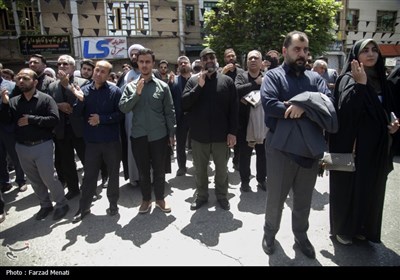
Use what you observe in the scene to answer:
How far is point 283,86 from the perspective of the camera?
2912mm

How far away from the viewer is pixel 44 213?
422cm

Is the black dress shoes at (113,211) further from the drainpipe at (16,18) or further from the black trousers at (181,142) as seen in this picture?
the drainpipe at (16,18)

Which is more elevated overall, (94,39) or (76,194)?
(94,39)

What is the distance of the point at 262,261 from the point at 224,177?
152 centimetres

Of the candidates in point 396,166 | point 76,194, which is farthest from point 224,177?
point 396,166

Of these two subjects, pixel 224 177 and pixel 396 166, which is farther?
pixel 396 166

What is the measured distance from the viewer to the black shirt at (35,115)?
3914 millimetres

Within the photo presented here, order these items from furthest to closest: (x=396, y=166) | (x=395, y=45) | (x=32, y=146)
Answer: (x=395, y=45) → (x=396, y=166) → (x=32, y=146)

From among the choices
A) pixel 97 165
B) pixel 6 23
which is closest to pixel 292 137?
pixel 97 165

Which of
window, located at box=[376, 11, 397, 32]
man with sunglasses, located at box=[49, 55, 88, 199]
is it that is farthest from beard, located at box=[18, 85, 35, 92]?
window, located at box=[376, 11, 397, 32]

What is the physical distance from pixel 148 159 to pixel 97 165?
711 millimetres

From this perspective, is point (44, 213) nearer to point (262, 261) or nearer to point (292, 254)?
point (262, 261)

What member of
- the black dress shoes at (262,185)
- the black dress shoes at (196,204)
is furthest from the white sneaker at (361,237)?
the black dress shoes at (196,204)

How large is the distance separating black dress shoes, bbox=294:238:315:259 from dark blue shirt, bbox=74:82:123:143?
2733 mm
